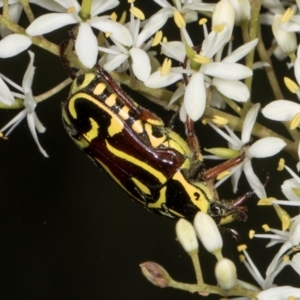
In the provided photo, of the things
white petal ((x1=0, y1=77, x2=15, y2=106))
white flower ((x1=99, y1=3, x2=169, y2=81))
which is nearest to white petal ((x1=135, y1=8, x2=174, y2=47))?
white flower ((x1=99, y1=3, x2=169, y2=81))

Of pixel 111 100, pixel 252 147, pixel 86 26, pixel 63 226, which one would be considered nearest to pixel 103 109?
pixel 111 100

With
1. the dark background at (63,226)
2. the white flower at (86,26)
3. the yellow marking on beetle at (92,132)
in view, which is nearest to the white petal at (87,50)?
the white flower at (86,26)

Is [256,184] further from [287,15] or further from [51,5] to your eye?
[51,5]

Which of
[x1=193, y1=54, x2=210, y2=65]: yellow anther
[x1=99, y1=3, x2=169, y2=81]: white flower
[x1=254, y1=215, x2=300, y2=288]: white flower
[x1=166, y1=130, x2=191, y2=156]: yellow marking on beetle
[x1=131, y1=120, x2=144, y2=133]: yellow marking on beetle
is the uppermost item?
[x1=99, y1=3, x2=169, y2=81]: white flower

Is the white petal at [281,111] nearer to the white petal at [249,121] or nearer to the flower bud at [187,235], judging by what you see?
the white petal at [249,121]

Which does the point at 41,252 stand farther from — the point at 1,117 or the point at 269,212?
the point at 269,212

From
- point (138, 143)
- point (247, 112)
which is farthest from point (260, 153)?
point (138, 143)

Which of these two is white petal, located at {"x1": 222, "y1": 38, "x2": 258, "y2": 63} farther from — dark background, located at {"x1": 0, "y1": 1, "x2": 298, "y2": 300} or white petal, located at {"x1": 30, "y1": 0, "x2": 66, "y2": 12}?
dark background, located at {"x1": 0, "y1": 1, "x2": 298, "y2": 300}
